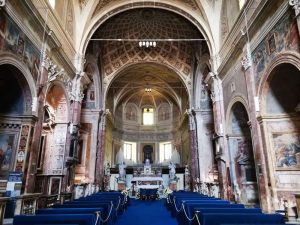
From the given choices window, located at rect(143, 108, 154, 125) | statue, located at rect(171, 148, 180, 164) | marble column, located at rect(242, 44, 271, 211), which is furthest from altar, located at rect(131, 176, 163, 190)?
window, located at rect(143, 108, 154, 125)

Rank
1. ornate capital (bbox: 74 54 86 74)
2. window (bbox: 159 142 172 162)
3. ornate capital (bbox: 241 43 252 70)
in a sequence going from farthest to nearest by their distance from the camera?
1. window (bbox: 159 142 172 162)
2. ornate capital (bbox: 74 54 86 74)
3. ornate capital (bbox: 241 43 252 70)

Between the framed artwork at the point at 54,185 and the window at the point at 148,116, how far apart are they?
1994 cm

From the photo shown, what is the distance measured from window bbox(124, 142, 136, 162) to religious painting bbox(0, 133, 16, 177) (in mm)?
20427

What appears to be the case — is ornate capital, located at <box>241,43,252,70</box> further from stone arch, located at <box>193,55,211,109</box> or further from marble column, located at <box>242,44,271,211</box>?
stone arch, located at <box>193,55,211,109</box>

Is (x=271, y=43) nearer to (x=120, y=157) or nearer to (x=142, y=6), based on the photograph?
(x=142, y=6)

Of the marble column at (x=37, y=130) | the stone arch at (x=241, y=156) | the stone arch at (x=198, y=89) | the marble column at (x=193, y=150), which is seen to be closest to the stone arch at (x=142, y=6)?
the stone arch at (x=241, y=156)

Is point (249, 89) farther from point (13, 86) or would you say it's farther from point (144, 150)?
point (144, 150)

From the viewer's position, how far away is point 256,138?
8.64 metres

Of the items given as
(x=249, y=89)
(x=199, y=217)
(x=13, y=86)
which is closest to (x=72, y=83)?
(x=13, y=86)

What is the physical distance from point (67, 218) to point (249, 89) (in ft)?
25.7

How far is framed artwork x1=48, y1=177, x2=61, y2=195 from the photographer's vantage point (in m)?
10.3

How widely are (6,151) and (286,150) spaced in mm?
9732

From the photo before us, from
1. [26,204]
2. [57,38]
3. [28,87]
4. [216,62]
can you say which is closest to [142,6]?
[216,62]

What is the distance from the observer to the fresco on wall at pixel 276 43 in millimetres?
6586
